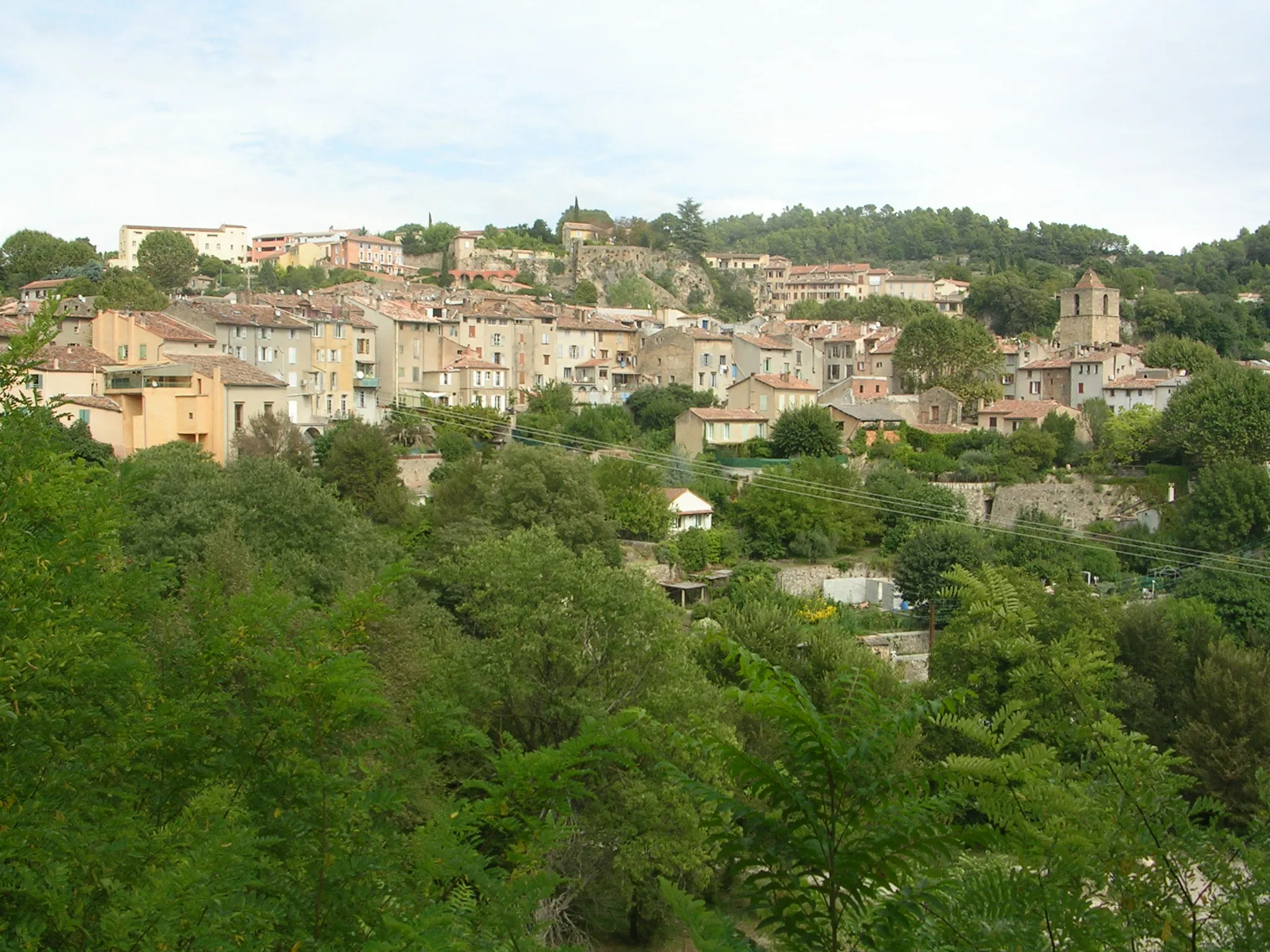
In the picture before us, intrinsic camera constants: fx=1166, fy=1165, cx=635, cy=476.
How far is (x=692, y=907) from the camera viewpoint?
409 centimetres

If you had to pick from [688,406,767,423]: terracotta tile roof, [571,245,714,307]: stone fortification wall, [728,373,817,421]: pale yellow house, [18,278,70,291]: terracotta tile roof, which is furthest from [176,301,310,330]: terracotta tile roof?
[571,245,714,307]: stone fortification wall

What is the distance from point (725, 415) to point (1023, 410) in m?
14.0

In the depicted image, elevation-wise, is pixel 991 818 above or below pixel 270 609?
below

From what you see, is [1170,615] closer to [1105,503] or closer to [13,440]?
[1105,503]

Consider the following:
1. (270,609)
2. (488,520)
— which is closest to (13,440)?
(270,609)

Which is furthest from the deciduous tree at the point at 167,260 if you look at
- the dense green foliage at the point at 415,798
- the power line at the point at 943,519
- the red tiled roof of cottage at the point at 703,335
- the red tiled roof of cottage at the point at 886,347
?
the dense green foliage at the point at 415,798

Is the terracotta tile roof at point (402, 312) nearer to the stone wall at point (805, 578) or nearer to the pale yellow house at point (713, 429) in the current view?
the pale yellow house at point (713, 429)

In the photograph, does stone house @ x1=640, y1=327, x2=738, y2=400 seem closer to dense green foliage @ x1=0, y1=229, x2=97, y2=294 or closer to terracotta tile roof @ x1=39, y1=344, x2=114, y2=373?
terracotta tile roof @ x1=39, y1=344, x2=114, y2=373

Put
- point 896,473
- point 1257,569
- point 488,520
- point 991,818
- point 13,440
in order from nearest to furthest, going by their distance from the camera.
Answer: point 991,818 < point 13,440 < point 488,520 < point 1257,569 < point 896,473

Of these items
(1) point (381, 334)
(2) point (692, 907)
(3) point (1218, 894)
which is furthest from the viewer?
(1) point (381, 334)

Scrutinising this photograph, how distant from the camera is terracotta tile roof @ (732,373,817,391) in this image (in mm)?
53081

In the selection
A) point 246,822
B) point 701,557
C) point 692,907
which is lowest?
point 701,557

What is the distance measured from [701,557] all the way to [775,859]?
3221 cm

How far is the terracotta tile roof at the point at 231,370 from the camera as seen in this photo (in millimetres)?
37719
